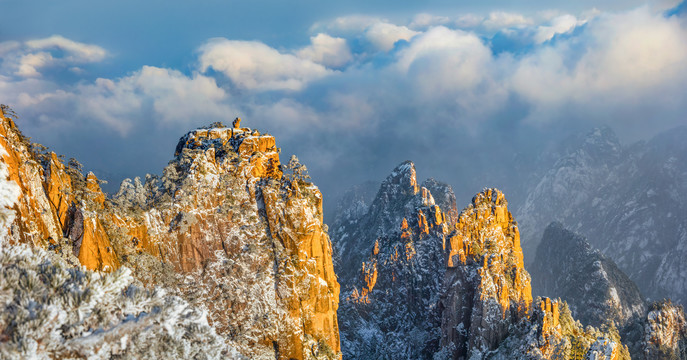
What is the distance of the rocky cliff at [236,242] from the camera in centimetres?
5972

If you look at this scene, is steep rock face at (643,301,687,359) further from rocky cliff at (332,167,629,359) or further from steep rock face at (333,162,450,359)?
steep rock face at (333,162,450,359)

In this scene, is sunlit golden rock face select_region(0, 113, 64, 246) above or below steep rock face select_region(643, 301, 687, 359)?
above

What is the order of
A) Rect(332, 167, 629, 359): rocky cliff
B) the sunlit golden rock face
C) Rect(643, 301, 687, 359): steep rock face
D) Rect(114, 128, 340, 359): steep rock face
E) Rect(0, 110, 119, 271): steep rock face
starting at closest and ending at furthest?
the sunlit golden rock face < Rect(0, 110, 119, 271): steep rock face < Rect(114, 128, 340, 359): steep rock face < Rect(332, 167, 629, 359): rocky cliff < Rect(643, 301, 687, 359): steep rock face

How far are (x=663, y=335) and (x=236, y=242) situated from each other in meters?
131

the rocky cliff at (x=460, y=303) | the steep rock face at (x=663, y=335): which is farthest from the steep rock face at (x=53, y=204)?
the steep rock face at (x=663, y=335)

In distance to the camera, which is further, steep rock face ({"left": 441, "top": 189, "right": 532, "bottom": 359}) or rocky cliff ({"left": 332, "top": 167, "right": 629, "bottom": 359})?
steep rock face ({"left": 441, "top": 189, "right": 532, "bottom": 359})

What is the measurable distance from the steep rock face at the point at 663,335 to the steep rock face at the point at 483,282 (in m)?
49.3

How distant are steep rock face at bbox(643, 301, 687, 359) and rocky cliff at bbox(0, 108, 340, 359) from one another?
353 feet

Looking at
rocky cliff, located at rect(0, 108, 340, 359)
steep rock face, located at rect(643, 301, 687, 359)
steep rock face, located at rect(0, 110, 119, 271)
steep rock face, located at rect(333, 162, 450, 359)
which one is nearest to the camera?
steep rock face, located at rect(0, 110, 119, 271)

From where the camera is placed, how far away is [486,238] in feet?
348

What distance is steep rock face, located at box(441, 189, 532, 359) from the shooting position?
94.0m

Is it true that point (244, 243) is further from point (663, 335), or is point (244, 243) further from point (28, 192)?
point (663, 335)

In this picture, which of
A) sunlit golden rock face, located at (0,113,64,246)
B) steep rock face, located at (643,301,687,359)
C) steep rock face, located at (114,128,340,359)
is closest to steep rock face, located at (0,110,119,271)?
sunlit golden rock face, located at (0,113,64,246)

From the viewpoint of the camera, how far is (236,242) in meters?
63.2
